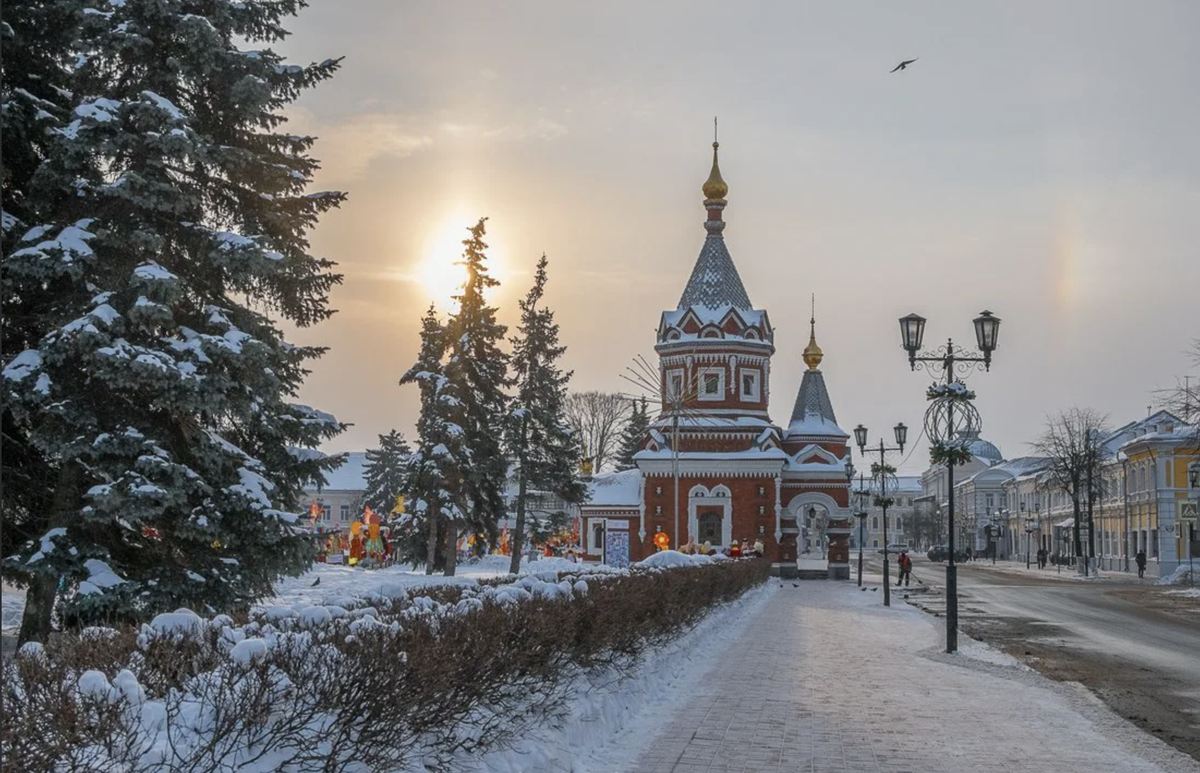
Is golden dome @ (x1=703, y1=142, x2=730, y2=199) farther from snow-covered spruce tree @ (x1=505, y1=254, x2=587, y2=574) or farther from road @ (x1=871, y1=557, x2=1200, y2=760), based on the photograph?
road @ (x1=871, y1=557, x2=1200, y2=760)

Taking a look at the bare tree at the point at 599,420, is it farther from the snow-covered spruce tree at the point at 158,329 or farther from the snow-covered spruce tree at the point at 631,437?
the snow-covered spruce tree at the point at 158,329

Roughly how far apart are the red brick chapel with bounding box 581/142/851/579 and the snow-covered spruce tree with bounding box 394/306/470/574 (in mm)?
14498

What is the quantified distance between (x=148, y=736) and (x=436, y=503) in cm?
3658

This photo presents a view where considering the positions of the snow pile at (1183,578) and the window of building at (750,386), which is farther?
the window of building at (750,386)

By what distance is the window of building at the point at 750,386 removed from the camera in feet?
188

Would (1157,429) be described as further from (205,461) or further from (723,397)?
(205,461)

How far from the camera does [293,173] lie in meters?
15.1

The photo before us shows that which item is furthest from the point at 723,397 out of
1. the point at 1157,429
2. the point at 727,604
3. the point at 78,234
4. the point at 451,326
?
the point at 78,234

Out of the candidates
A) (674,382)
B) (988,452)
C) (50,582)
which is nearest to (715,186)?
(674,382)

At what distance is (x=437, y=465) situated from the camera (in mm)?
40375

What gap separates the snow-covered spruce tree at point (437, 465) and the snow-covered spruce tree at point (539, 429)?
478 cm

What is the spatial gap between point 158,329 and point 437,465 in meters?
27.2

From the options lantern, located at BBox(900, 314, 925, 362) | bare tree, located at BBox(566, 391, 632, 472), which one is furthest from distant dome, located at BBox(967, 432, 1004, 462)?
lantern, located at BBox(900, 314, 925, 362)

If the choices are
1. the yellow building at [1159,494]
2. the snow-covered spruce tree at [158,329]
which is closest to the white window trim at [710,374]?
the yellow building at [1159,494]
